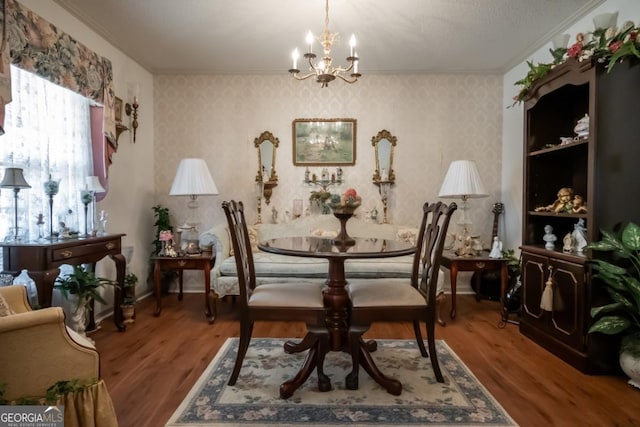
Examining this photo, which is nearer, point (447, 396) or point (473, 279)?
point (447, 396)

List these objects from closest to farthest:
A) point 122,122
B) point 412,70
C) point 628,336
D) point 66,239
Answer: point 628,336
point 66,239
point 122,122
point 412,70

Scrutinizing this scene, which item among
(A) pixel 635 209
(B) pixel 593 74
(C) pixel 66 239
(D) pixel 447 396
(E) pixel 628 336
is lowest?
(D) pixel 447 396

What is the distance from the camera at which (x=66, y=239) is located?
2.46 metres

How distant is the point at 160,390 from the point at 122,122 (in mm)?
2752

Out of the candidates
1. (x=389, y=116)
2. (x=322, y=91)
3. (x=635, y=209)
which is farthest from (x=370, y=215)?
(x=635, y=209)

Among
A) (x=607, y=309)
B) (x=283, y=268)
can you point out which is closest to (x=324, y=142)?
(x=283, y=268)

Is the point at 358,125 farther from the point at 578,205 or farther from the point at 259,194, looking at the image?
the point at 578,205

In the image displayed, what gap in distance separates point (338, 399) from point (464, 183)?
8.00 ft

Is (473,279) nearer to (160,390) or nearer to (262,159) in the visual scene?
(262,159)

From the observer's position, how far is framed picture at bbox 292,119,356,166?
4195 mm

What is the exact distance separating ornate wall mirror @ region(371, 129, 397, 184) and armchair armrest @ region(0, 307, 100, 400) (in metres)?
3.35

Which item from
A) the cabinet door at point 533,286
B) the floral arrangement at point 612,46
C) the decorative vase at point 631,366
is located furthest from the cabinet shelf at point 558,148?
the decorative vase at point 631,366

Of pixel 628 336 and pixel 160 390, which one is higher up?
pixel 628 336

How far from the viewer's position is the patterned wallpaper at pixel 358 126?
4203 mm
